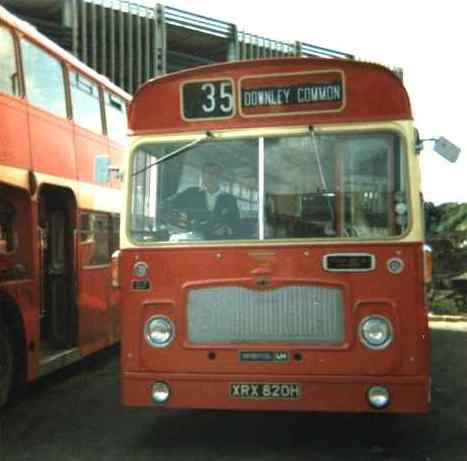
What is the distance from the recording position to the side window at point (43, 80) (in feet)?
28.4

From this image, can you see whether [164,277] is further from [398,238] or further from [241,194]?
[398,238]

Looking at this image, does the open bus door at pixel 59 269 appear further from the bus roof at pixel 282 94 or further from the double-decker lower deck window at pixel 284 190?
the double-decker lower deck window at pixel 284 190

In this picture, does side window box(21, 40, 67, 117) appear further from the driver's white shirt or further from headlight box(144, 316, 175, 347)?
headlight box(144, 316, 175, 347)

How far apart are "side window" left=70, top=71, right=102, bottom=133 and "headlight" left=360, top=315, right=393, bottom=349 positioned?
5311 millimetres

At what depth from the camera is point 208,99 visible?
634cm

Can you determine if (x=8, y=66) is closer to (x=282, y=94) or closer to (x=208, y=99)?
(x=208, y=99)

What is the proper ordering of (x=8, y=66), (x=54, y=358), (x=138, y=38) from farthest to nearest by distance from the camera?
(x=138, y=38), (x=54, y=358), (x=8, y=66)

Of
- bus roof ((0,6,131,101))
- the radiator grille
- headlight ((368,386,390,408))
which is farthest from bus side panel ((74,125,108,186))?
headlight ((368,386,390,408))

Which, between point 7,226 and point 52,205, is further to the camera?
point 52,205

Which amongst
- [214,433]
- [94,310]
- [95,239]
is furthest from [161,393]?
[95,239]

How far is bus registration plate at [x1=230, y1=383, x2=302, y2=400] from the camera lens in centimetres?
586

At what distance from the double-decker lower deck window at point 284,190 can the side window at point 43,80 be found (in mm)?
3040

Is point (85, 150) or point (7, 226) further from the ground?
point (85, 150)

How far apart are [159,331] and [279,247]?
106 cm
